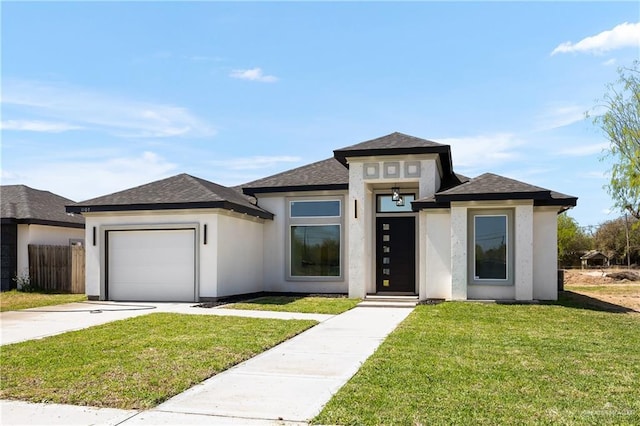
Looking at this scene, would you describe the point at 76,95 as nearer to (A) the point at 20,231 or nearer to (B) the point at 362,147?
(A) the point at 20,231

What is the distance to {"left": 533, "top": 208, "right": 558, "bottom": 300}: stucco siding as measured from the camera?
15.4 m

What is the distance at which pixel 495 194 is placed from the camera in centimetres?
1457

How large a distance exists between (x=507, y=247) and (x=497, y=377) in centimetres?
918

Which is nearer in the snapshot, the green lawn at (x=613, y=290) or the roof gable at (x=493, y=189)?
the roof gable at (x=493, y=189)

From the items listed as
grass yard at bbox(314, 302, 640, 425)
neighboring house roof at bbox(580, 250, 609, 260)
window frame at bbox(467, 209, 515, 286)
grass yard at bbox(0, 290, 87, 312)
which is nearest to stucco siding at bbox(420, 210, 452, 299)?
window frame at bbox(467, 209, 515, 286)

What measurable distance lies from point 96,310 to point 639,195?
61.7 ft

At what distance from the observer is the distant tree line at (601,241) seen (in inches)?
2194

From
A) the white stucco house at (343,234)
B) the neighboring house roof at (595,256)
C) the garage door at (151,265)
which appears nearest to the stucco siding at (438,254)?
the white stucco house at (343,234)

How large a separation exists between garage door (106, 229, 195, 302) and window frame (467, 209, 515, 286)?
7791mm

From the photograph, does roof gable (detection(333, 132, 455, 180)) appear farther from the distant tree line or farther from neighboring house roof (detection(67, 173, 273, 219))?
the distant tree line

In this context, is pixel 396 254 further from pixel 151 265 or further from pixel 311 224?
pixel 151 265

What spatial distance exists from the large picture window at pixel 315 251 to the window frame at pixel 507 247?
14.7 feet

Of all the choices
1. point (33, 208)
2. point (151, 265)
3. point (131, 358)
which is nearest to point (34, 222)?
point (33, 208)

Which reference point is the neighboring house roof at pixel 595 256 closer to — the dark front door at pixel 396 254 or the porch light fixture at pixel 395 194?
the dark front door at pixel 396 254
